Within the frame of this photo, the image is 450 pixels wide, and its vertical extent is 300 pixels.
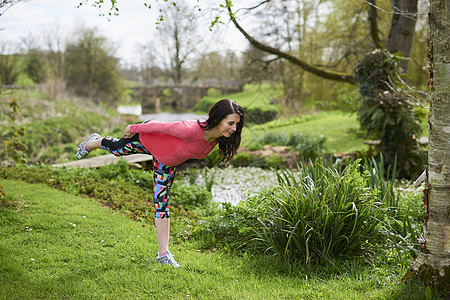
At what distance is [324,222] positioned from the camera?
3.17m

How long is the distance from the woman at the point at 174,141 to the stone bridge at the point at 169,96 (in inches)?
686

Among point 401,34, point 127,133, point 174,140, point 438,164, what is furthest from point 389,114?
point 127,133

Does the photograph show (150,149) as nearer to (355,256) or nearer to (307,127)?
(355,256)

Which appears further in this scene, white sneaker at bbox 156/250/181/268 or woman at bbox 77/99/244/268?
white sneaker at bbox 156/250/181/268

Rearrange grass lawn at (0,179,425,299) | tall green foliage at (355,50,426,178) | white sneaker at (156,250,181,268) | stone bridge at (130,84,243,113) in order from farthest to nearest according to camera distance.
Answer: stone bridge at (130,84,243,113)
tall green foliage at (355,50,426,178)
white sneaker at (156,250,181,268)
grass lawn at (0,179,425,299)

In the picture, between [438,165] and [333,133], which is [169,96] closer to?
[333,133]

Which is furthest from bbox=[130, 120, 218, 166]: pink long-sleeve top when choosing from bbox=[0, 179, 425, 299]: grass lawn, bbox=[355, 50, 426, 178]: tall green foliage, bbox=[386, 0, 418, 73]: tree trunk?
bbox=[386, 0, 418, 73]: tree trunk

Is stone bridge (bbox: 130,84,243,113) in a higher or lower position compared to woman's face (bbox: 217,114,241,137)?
higher

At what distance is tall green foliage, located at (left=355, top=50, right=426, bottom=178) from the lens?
724 cm

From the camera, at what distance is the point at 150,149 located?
3.13m

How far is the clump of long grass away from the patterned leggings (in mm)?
924

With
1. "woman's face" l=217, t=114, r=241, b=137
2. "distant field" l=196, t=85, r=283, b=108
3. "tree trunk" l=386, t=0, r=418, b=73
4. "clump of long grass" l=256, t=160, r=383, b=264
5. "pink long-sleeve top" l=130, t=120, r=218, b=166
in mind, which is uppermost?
"tree trunk" l=386, t=0, r=418, b=73

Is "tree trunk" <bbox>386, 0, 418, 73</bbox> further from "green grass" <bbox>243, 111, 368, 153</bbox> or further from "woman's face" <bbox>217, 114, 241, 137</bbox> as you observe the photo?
"woman's face" <bbox>217, 114, 241, 137</bbox>

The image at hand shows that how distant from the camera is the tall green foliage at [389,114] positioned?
7.24 metres
